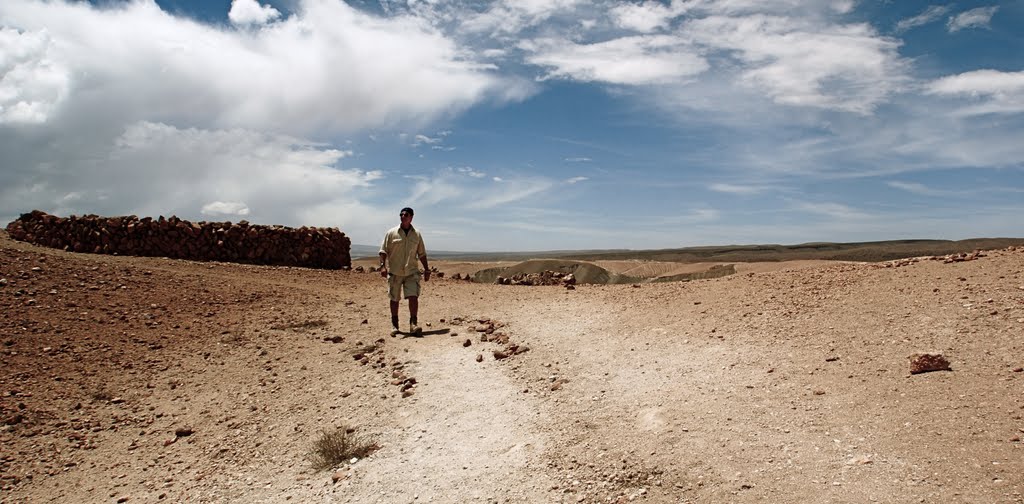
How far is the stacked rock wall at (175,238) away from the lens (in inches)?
602

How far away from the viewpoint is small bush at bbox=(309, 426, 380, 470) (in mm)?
5332

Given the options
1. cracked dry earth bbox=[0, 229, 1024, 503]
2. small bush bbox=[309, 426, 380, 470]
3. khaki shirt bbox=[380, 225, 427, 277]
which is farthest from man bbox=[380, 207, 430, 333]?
small bush bbox=[309, 426, 380, 470]

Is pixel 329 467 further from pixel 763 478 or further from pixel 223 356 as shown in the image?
pixel 223 356

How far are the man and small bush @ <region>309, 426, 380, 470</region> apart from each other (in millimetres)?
3574

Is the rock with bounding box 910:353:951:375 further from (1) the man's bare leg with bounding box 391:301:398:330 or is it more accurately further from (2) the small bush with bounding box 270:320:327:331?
(2) the small bush with bounding box 270:320:327:331

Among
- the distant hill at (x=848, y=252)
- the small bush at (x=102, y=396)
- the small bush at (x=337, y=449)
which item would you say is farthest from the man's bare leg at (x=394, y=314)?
the distant hill at (x=848, y=252)

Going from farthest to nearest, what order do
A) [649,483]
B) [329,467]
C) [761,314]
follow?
[761,314] → [329,467] → [649,483]

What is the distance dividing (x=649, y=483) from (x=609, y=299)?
6736mm

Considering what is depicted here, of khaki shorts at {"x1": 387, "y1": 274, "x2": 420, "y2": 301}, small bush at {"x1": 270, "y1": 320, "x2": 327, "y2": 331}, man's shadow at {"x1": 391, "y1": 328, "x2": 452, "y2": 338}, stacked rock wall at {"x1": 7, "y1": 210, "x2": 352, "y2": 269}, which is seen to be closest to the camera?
man's shadow at {"x1": 391, "y1": 328, "x2": 452, "y2": 338}

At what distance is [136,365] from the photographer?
→ 8117 millimetres

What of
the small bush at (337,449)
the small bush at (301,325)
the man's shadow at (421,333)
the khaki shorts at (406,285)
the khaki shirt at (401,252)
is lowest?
the small bush at (337,449)

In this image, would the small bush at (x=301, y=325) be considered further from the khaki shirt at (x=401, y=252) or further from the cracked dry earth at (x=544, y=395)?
the khaki shirt at (x=401, y=252)

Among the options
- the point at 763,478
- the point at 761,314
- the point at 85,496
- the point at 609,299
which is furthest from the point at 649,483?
the point at 609,299

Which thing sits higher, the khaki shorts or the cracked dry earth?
the khaki shorts
